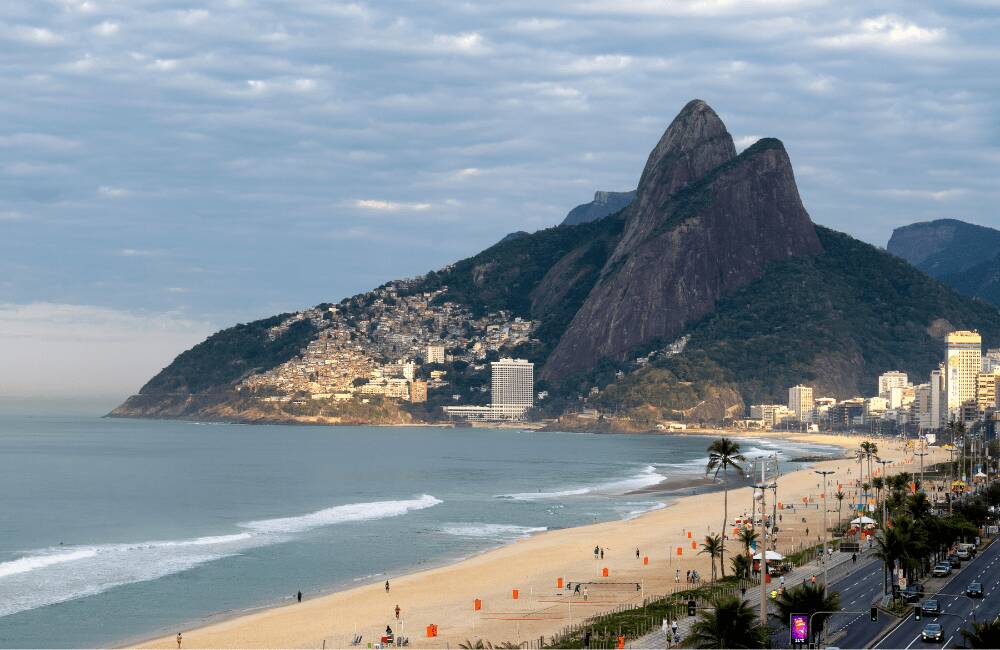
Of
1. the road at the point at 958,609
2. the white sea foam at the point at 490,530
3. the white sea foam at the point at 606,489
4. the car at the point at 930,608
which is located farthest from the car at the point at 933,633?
the white sea foam at the point at 606,489

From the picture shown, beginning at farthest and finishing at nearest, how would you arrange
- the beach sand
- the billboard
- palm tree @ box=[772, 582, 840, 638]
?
the beach sand < palm tree @ box=[772, 582, 840, 638] < the billboard

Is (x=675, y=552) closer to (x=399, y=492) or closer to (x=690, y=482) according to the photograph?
(x=399, y=492)

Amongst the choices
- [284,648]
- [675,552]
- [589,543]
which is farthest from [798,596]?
[589,543]

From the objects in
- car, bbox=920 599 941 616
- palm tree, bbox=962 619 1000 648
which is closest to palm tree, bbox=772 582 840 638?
car, bbox=920 599 941 616

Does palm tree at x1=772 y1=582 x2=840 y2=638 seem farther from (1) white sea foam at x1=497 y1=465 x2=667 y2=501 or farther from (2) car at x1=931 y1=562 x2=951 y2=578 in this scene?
(1) white sea foam at x1=497 y1=465 x2=667 y2=501

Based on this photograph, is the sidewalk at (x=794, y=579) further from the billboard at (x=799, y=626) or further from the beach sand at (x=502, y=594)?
the billboard at (x=799, y=626)

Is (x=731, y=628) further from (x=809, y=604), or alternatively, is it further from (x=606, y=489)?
(x=606, y=489)
